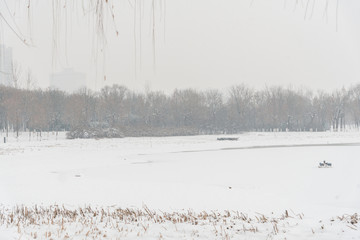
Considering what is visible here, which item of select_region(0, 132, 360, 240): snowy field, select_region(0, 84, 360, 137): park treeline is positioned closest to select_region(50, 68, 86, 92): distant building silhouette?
select_region(0, 132, 360, 240): snowy field

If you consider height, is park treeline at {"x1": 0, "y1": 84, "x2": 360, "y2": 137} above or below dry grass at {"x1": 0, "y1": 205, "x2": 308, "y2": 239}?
above

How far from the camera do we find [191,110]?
73250 millimetres

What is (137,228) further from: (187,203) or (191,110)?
(191,110)

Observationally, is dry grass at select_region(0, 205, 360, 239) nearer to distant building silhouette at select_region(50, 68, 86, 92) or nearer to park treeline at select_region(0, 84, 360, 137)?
distant building silhouette at select_region(50, 68, 86, 92)

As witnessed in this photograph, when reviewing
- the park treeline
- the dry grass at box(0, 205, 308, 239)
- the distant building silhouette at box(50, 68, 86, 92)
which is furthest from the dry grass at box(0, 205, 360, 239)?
the park treeline

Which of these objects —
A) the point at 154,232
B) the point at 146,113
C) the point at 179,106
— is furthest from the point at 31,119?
the point at 154,232

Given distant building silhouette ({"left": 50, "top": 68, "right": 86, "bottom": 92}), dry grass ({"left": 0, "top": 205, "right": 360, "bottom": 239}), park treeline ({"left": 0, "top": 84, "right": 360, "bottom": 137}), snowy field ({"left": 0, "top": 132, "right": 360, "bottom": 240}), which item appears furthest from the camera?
park treeline ({"left": 0, "top": 84, "right": 360, "bottom": 137})

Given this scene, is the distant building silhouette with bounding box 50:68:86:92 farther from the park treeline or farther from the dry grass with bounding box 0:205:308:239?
the park treeline

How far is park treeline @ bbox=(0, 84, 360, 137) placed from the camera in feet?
204

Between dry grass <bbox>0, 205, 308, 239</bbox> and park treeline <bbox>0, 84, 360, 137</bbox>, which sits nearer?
dry grass <bbox>0, 205, 308, 239</bbox>

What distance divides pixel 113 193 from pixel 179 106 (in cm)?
6486

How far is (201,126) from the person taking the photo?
2899 inches

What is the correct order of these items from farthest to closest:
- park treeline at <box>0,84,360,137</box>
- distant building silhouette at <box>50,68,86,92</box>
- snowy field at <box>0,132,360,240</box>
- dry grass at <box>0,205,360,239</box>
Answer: park treeline at <box>0,84,360,137</box> → snowy field at <box>0,132,360,240</box> → dry grass at <box>0,205,360,239</box> → distant building silhouette at <box>50,68,86,92</box>

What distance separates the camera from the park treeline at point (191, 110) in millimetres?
62278
